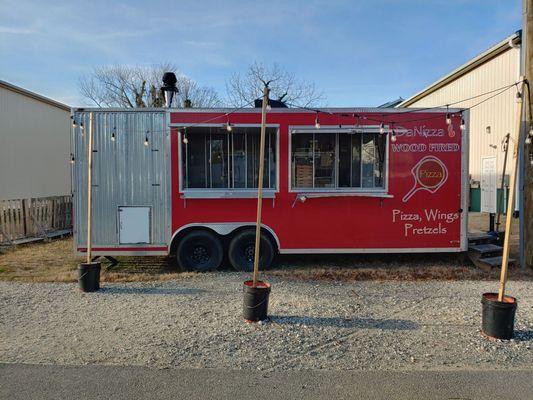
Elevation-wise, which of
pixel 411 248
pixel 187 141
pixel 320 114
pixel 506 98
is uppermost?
pixel 506 98

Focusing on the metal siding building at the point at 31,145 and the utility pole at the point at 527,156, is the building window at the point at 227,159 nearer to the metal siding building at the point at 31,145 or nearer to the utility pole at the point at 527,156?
the utility pole at the point at 527,156

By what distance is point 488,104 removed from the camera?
57.8 feet

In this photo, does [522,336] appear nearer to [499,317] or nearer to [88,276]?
[499,317]

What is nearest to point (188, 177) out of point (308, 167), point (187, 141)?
point (187, 141)

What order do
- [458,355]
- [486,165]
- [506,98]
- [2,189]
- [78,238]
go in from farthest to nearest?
[486,165], [506,98], [2,189], [78,238], [458,355]

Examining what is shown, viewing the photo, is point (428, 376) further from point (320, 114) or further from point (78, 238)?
point (78, 238)

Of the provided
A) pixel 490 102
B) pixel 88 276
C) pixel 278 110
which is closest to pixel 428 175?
pixel 278 110

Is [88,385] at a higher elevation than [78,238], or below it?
below

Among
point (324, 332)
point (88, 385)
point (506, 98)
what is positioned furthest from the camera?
point (506, 98)

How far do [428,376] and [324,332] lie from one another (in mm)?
1322

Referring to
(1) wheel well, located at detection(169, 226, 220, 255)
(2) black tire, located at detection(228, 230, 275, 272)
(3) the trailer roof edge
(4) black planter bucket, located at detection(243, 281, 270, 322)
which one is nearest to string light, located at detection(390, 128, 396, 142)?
(3) the trailer roof edge

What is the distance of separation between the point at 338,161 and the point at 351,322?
362 centimetres

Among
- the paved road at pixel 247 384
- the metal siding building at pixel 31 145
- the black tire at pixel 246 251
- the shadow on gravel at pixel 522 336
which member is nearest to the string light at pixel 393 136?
the black tire at pixel 246 251

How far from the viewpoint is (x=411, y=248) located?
26.6ft
